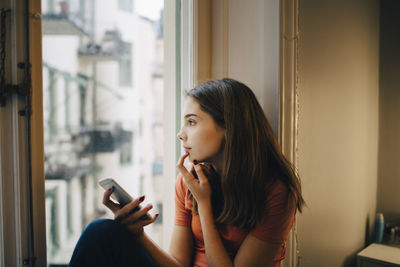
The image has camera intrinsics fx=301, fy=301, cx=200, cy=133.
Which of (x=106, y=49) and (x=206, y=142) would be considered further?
(x=106, y=49)

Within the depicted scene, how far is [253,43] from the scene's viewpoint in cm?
118

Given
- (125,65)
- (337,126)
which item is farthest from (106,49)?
(337,126)

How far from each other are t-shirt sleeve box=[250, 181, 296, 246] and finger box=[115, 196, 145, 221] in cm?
34

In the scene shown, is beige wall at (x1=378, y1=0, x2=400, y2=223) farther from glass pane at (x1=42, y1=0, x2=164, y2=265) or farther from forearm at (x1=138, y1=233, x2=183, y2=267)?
forearm at (x1=138, y1=233, x2=183, y2=267)

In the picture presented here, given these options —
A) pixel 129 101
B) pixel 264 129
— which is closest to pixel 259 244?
pixel 264 129

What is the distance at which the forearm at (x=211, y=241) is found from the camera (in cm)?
85

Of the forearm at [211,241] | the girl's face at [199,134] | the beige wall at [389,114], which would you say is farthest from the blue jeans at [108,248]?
the beige wall at [389,114]

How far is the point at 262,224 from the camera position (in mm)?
856

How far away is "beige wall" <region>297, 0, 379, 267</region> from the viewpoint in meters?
1.34

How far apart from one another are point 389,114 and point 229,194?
1847 mm

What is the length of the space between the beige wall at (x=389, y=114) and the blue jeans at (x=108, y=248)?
6.60 ft

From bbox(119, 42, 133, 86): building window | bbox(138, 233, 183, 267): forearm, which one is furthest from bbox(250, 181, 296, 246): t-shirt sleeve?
bbox(119, 42, 133, 86): building window

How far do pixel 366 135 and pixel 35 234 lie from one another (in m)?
1.99

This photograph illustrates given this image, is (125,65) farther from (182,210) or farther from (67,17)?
(182,210)
